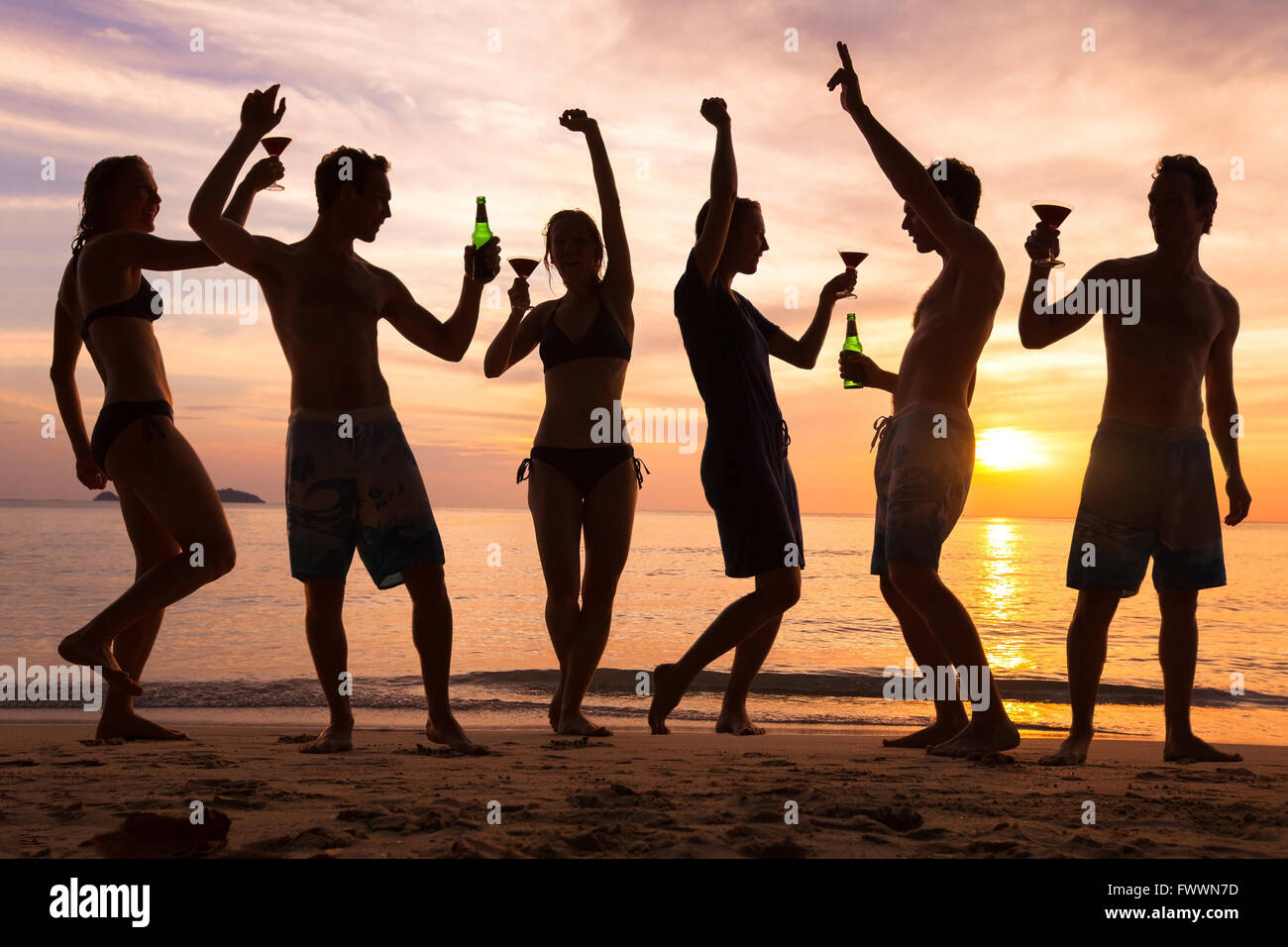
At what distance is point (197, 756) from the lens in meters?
4.60

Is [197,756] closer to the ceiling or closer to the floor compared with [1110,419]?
closer to the floor

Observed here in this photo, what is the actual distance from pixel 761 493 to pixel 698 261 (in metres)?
1.17

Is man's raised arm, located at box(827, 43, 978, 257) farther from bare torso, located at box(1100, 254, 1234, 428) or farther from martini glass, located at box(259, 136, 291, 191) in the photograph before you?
martini glass, located at box(259, 136, 291, 191)

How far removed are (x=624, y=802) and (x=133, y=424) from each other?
9.71 ft

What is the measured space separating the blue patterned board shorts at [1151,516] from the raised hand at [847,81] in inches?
74.1

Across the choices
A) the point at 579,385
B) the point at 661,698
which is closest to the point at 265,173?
the point at 579,385

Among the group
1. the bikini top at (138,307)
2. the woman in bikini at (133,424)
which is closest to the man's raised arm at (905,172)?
the woman in bikini at (133,424)

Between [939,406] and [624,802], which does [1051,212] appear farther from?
[624,802]

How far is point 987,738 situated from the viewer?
14.8 feet

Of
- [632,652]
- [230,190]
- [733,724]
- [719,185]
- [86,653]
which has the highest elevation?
[719,185]

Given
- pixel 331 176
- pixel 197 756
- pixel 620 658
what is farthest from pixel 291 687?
pixel 331 176

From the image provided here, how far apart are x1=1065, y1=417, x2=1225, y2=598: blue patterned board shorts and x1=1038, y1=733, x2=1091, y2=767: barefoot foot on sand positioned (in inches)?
26.6

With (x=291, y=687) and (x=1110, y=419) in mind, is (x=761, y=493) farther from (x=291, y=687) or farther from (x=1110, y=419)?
(x=291, y=687)
